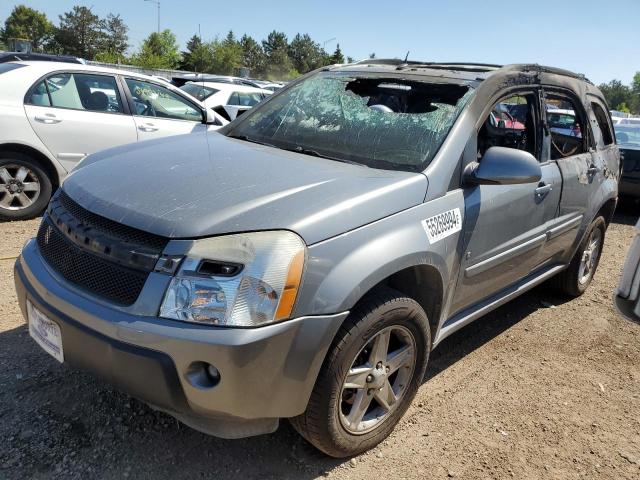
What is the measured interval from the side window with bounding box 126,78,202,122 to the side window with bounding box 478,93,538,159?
13.4 feet

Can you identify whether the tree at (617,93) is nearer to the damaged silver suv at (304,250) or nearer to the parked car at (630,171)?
the parked car at (630,171)

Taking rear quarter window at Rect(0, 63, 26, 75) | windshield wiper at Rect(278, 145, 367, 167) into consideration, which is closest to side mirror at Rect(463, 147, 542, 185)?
windshield wiper at Rect(278, 145, 367, 167)

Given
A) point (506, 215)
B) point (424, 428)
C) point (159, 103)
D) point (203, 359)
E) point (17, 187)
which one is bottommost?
point (424, 428)

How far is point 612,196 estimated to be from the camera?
15.4 ft

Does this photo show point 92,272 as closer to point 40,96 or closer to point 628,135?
point 40,96

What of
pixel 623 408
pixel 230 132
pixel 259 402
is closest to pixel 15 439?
pixel 259 402

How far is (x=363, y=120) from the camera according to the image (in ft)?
10.2

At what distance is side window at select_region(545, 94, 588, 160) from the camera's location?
150 inches

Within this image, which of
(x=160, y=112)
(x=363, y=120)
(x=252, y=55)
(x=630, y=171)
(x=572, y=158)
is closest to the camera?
(x=363, y=120)

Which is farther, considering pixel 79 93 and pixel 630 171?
pixel 630 171

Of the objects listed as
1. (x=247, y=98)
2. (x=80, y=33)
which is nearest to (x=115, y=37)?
(x=80, y=33)

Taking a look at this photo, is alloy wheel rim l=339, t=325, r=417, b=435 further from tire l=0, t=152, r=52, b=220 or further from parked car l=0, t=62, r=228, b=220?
Result: tire l=0, t=152, r=52, b=220

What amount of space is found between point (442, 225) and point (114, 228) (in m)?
1.46

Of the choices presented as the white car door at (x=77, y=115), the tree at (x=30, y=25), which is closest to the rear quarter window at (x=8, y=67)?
the white car door at (x=77, y=115)
